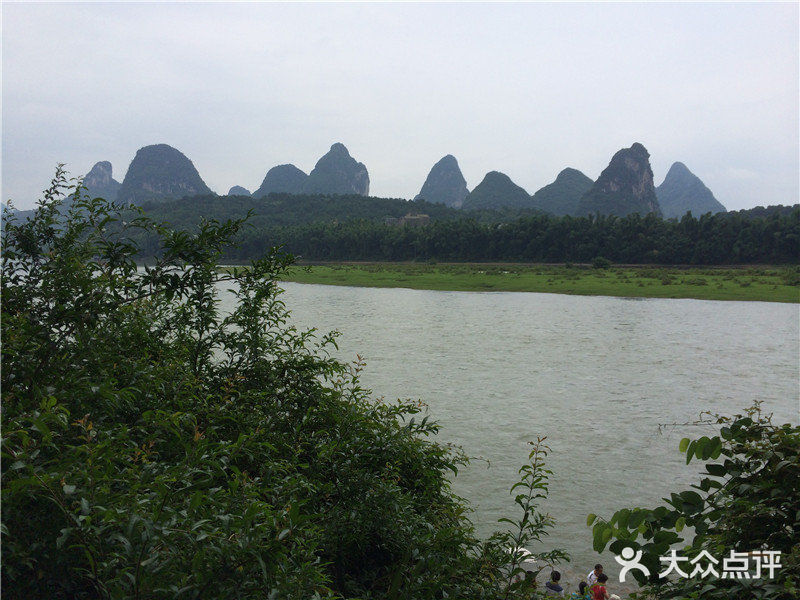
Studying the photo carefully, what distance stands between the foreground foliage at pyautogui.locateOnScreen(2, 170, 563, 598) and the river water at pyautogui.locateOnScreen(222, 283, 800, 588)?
15.4 feet

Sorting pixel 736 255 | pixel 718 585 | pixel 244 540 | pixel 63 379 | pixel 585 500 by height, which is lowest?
pixel 585 500

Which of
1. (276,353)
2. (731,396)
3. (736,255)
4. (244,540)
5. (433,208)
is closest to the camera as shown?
(244,540)

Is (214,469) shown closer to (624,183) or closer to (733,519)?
(733,519)

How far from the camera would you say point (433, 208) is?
16800 cm

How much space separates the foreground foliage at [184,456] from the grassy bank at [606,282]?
37.9 metres

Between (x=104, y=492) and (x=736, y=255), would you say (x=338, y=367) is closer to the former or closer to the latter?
(x=104, y=492)

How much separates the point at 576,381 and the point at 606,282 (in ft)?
136

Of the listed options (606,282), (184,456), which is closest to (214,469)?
(184,456)

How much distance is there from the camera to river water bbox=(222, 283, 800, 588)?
1097 centimetres

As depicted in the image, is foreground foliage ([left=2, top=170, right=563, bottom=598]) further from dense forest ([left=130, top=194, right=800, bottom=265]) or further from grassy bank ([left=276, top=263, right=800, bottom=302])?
dense forest ([left=130, top=194, right=800, bottom=265])

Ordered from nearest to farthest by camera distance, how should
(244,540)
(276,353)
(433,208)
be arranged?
1. (244,540)
2. (276,353)
3. (433,208)

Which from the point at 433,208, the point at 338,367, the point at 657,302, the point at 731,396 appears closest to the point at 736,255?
the point at 657,302

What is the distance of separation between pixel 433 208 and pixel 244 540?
16872cm

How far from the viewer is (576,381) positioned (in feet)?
64.6
